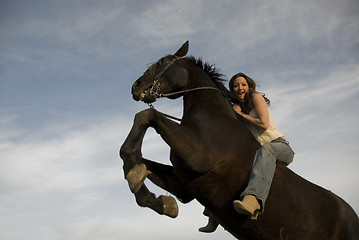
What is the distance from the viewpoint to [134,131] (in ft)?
16.9

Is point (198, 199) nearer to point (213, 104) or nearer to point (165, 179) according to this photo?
point (165, 179)

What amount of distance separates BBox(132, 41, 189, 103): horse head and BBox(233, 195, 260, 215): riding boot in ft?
6.00

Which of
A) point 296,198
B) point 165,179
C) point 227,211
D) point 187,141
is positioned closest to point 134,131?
point 187,141

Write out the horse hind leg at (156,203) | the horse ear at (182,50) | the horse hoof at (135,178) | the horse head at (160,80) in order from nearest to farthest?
the horse hoof at (135,178) < the horse hind leg at (156,203) < the horse head at (160,80) < the horse ear at (182,50)


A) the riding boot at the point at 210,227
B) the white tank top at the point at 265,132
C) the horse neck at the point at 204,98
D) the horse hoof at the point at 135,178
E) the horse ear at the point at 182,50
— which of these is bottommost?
the riding boot at the point at 210,227

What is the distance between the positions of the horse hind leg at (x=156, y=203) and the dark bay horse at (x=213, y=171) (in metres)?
0.01

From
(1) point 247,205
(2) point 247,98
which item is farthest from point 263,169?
(2) point 247,98

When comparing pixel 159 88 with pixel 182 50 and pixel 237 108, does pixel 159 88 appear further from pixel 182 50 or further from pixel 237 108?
pixel 237 108

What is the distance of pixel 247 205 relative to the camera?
4969 millimetres

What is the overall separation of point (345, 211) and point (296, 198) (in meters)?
0.95

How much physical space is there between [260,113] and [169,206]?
1856 millimetres

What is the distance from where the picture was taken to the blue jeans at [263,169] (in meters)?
5.18

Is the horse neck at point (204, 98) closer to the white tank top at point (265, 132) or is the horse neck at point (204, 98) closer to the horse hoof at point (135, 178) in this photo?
the white tank top at point (265, 132)

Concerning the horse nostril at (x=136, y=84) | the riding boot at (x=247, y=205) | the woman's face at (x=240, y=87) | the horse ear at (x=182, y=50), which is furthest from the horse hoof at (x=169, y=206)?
the horse ear at (x=182, y=50)
